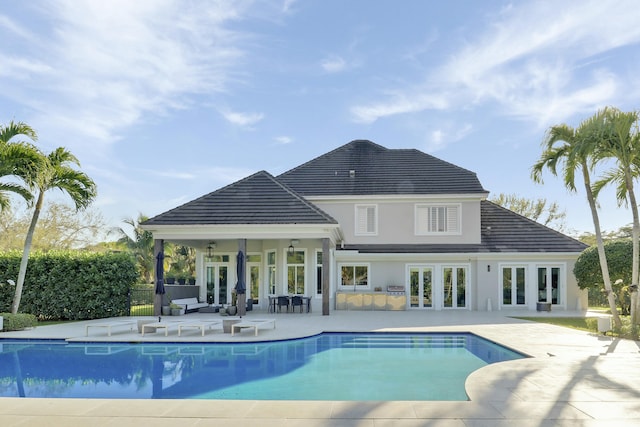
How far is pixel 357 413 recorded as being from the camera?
606 cm

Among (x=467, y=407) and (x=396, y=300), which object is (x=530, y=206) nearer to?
(x=396, y=300)

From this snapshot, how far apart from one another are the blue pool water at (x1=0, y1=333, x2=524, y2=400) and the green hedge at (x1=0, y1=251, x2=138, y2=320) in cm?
478

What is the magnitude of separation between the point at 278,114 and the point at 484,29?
8602 millimetres

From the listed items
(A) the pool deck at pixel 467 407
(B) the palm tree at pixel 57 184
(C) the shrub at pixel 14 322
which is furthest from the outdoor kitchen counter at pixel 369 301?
(A) the pool deck at pixel 467 407

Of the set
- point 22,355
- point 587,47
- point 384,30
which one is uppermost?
point 384,30

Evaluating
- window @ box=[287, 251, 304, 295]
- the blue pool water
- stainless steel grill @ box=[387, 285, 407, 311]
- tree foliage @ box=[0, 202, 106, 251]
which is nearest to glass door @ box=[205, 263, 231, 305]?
window @ box=[287, 251, 304, 295]

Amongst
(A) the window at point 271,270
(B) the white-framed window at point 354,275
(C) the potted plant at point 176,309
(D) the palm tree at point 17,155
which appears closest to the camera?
(D) the palm tree at point 17,155

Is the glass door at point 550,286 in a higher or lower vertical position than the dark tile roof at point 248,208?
lower

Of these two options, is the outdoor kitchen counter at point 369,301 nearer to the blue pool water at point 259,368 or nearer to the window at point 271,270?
the window at point 271,270

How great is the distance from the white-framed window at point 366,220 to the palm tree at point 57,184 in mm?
11958

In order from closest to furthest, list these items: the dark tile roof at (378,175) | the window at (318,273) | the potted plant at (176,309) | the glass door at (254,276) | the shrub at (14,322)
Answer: the shrub at (14,322)
the potted plant at (176,309)
the window at (318,273)
the glass door at (254,276)
the dark tile roof at (378,175)

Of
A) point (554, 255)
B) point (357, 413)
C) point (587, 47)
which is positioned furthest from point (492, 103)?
point (357, 413)

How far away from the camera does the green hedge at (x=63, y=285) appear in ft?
61.7

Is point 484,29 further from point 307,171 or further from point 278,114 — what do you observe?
point 307,171
